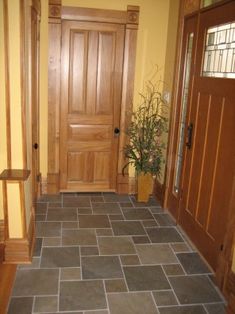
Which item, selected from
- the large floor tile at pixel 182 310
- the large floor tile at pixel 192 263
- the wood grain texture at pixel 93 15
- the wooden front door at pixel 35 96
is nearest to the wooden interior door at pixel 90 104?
the wood grain texture at pixel 93 15

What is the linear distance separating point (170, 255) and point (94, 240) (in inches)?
29.5

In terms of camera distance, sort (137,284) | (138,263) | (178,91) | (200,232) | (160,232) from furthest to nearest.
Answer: (178,91)
(160,232)
(200,232)
(138,263)
(137,284)

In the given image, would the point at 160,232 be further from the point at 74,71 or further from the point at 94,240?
the point at 74,71

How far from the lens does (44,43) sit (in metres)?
3.85

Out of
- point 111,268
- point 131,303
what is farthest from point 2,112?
point 131,303

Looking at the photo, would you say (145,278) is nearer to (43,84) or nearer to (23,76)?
(23,76)

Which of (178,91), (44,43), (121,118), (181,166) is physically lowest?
(181,166)

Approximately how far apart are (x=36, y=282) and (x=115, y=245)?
0.88 meters

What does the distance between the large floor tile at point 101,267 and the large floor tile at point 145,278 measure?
0.09m

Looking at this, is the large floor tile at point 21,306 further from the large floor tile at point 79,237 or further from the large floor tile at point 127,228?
the large floor tile at point 127,228

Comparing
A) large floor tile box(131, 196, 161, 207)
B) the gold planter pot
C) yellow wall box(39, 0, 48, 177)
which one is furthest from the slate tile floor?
yellow wall box(39, 0, 48, 177)

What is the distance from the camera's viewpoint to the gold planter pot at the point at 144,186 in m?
4.05

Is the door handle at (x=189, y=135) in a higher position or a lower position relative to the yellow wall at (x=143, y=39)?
lower

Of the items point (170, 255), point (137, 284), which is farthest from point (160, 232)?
point (137, 284)
